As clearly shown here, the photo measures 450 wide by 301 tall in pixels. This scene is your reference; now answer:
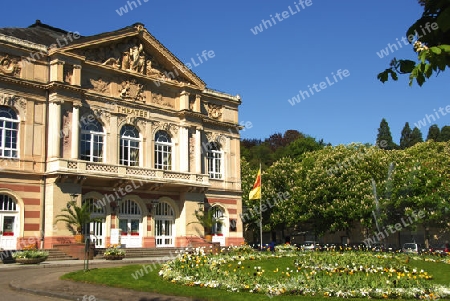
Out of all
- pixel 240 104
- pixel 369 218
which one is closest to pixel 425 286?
pixel 369 218

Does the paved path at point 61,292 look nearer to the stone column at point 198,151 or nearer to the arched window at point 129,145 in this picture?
the arched window at point 129,145

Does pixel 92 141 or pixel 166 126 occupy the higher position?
pixel 166 126

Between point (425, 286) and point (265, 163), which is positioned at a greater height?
point (265, 163)

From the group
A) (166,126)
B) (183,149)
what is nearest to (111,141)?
(166,126)

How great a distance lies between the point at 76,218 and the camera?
116 ft

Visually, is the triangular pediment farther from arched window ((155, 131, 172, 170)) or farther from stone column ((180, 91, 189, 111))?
arched window ((155, 131, 172, 170))

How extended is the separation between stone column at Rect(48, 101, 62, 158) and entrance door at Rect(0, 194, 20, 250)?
4265mm

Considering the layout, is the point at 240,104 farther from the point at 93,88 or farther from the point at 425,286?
the point at 425,286

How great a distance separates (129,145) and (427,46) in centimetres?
3827

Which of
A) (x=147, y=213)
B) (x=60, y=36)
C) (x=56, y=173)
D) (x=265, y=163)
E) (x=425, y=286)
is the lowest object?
(x=425, y=286)

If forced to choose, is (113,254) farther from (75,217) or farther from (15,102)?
(15,102)

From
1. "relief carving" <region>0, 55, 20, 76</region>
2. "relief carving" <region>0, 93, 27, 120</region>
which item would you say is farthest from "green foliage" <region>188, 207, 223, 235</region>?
"relief carving" <region>0, 55, 20, 76</region>

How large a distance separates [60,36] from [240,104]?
18.9 m

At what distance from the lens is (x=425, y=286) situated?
15281 millimetres
